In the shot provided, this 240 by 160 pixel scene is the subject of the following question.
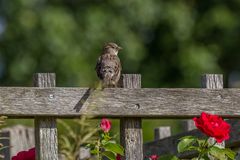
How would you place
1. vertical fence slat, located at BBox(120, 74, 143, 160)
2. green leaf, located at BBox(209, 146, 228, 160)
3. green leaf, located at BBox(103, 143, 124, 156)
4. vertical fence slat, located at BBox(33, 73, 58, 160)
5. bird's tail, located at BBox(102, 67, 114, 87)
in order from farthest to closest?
1. bird's tail, located at BBox(102, 67, 114, 87)
2. vertical fence slat, located at BBox(120, 74, 143, 160)
3. vertical fence slat, located at BBox(33, 73, 58, 160)
4. green leaf, located at BBox(103, 143, 124, 156)
5. green leaf, located at BBox(209, 146, 228, 160)

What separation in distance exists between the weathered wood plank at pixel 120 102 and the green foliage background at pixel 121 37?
1699cm

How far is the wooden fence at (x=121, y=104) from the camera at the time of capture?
6531 mm

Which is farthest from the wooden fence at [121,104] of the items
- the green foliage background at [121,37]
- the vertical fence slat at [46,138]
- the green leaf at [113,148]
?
the green foliage background at [121,37]

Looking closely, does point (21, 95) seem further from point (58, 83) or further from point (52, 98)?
point (58, 83)

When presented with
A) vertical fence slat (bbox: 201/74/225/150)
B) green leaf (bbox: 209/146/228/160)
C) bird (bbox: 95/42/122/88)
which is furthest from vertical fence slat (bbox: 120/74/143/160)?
bird (bbox: 95/42/122/88)

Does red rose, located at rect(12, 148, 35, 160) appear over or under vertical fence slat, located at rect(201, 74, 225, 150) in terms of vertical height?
under

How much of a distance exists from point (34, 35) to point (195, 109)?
18.7m

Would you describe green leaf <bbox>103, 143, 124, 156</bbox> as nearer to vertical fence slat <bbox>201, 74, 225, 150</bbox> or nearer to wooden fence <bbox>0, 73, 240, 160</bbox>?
wooden fence <bbox>0, 73, 240, 160</bbox>

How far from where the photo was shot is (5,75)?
25859 millimetres

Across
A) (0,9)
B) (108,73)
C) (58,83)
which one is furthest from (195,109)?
(0,9)

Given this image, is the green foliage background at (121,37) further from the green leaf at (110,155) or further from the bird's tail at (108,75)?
the green leaf at (110,155)

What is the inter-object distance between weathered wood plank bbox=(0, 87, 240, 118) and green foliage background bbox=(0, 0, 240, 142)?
17.0 meters

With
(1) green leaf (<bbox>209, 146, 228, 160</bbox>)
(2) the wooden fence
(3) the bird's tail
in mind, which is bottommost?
(1) green leaf (<bbox>209, 146, 228, 160</bbox>)

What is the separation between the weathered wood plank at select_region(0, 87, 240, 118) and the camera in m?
6.53
